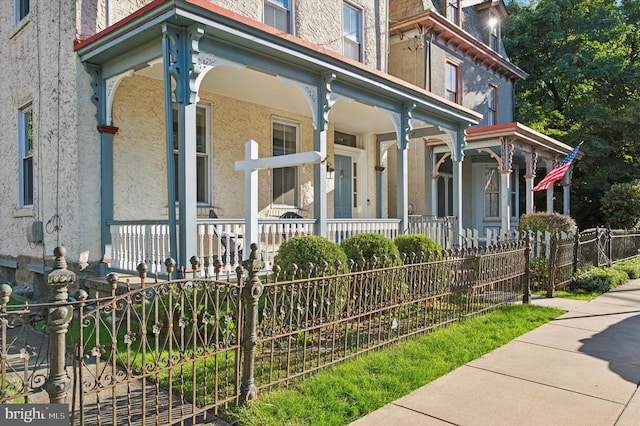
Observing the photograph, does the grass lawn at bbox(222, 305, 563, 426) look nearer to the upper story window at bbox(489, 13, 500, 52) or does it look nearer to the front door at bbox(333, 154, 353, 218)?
the front door at bbox(333, 154, 353, 218)

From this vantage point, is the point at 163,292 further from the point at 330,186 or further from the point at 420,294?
the point at 330,186

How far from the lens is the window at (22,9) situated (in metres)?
9.52

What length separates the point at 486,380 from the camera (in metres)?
4.50

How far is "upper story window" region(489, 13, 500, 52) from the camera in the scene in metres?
19.5

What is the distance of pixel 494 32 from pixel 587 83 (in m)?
8.35

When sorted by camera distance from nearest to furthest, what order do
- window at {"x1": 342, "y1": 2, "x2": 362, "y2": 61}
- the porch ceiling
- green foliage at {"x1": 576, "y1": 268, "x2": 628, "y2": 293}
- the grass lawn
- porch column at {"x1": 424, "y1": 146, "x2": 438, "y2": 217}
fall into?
the grass lawn, the porch ceiling, green foliage at {"x1": 576, "y1": 268, "x2": 628, "y2": 293}, window at {"x1": 342, "y1": 2, "x2": 362, "y2": 61}, porch column at {"x1": 424, "y1": 146, "x2": 438, "y2": 217}

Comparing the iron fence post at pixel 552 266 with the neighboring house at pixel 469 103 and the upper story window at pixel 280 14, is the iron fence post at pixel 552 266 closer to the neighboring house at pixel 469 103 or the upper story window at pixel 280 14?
the neighboring house at pixel 469 103

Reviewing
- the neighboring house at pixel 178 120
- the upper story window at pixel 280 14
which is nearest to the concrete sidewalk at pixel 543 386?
the neighboring house at pixel 178 120

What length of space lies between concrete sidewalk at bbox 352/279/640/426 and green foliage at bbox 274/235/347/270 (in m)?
2.04

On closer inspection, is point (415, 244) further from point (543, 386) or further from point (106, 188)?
point (106, 188)

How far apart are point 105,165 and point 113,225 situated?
3.38 ft

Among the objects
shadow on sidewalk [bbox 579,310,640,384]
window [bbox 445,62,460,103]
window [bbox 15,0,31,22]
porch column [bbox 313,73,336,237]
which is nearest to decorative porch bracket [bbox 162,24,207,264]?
porch column [bbox 313,73,336,237]

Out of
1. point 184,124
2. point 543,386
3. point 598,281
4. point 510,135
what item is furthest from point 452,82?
point 543,386

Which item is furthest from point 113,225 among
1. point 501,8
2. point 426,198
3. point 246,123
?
point 501,8
